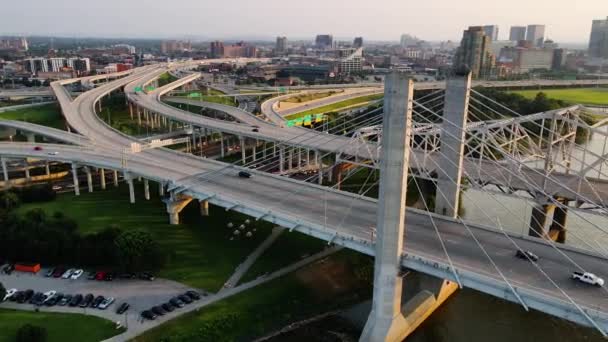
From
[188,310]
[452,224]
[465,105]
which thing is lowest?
[188,310]

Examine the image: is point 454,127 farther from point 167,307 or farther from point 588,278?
point 167,307

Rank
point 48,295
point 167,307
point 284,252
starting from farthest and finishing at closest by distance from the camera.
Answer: point 284,252, point 48,295, point 167,307

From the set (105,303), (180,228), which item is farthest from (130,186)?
(105,303)

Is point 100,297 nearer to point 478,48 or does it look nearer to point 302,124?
point 302,124

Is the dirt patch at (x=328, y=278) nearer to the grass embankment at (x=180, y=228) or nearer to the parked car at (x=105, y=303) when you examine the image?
the grass embankment at (x=180, y=228)

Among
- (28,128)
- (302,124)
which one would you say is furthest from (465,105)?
(28,128)

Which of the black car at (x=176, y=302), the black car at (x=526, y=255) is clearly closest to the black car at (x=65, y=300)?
the black car at (x=176, y=302)
